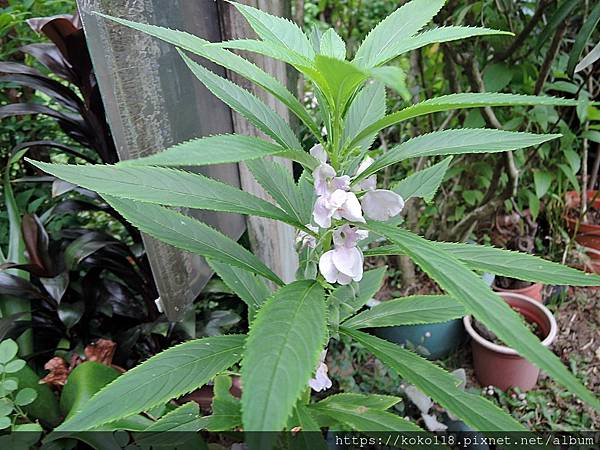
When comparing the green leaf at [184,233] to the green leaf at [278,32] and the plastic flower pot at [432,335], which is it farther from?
the plastic flower pot at [432,335]

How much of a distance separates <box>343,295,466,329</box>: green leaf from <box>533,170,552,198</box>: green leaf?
1318mm

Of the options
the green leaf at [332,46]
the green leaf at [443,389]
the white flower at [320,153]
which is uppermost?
the green leaf at [332,46]

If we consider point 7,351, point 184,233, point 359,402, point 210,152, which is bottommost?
point 359,402

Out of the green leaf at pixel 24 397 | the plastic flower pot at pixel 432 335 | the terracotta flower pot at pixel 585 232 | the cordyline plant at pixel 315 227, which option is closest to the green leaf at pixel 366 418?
the cordyline plant at pixel 315 227

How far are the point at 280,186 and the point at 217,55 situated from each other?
228 millimetres

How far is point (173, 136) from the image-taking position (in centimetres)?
98

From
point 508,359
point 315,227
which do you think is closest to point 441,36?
point 315,227

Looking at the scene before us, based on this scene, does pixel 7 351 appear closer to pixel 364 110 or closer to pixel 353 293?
pixel 353 293

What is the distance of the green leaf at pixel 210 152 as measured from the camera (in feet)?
1.43

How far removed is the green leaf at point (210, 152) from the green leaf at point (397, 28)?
19 cm

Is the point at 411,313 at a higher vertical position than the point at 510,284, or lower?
higher

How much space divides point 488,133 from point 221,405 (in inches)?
22.3

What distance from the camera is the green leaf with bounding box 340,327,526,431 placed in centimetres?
53

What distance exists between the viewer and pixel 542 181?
1.94 meters
